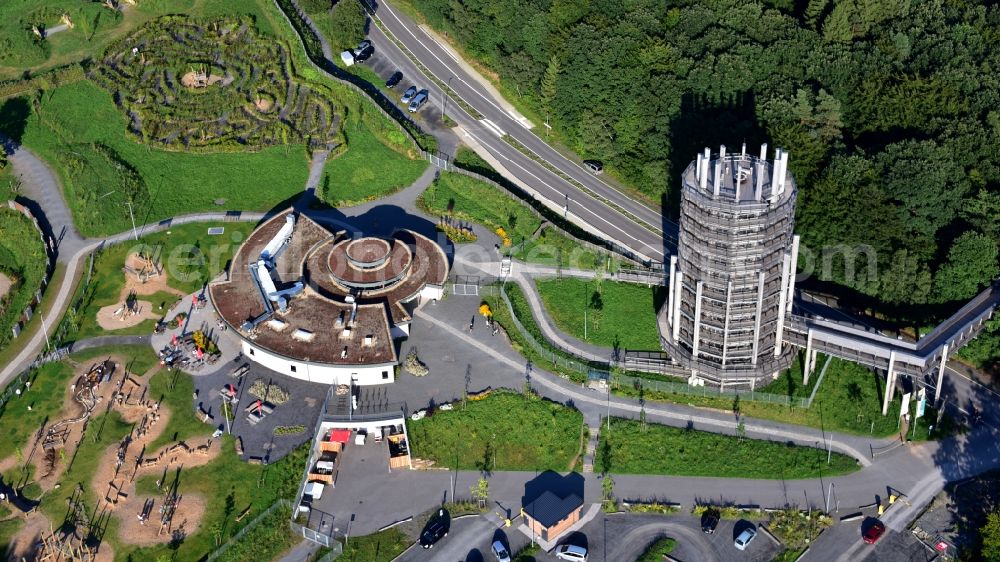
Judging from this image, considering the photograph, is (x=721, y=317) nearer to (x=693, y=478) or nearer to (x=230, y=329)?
(x=693, y=478)

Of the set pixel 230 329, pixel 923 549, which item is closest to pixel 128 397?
pixel 230 329

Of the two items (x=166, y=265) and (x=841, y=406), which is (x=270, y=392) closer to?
(x=166, y=265)

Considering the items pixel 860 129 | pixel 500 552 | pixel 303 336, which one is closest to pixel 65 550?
pixel 303 336

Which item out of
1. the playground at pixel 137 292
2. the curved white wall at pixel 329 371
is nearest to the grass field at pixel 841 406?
the curved white wall at pixel 329 371

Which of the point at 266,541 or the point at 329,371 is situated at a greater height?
the point at 329,371

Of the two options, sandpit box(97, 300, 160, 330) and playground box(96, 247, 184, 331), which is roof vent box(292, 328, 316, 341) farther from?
sandpit box(97, 300, 160, 330)
